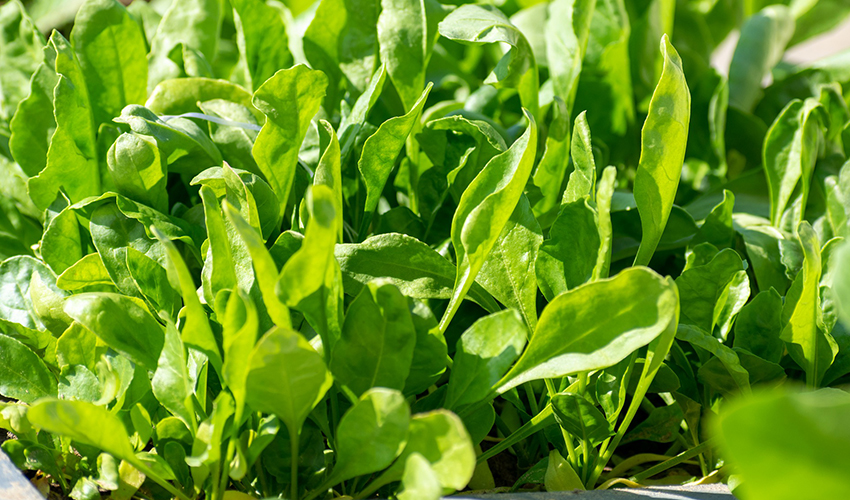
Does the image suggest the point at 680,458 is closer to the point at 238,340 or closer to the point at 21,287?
the point at 238,340

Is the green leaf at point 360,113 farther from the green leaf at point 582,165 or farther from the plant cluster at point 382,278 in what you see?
the green leaf at point 582,165

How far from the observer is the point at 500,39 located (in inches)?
17.3

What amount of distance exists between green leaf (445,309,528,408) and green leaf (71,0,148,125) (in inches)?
Result: 13.2

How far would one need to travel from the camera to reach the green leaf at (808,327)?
0.40 m

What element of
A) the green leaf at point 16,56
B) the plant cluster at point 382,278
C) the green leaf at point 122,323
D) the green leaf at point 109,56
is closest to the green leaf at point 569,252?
the plant cluster at point 382,278

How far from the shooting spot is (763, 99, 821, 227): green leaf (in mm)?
550

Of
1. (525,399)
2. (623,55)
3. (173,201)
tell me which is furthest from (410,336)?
(623,55)

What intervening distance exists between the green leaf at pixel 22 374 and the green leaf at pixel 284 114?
17 cm

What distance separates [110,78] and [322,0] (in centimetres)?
17

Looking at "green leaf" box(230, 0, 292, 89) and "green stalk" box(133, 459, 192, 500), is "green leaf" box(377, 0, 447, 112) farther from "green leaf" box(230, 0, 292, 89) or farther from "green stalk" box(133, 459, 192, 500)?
"green stalk" box(133, 459, 192, 500)

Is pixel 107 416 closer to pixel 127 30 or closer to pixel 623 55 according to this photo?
pixel 127 30

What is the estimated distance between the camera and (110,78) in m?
0.53

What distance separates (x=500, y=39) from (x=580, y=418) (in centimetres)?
23

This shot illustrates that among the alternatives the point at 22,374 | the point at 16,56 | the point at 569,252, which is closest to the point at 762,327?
the point at 569,252
